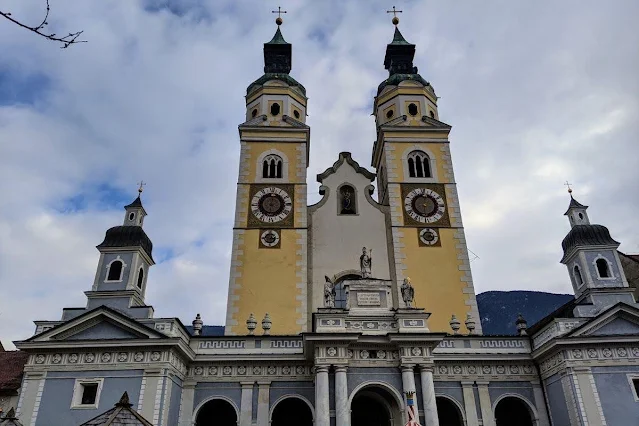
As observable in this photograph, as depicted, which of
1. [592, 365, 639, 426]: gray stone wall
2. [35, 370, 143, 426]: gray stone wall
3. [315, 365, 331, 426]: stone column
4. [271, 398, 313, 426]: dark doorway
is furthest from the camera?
[271, 398, 313, 426]: dark doorway

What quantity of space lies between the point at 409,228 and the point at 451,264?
297 cm

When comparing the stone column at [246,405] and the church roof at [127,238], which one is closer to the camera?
the stone column at [246,405]

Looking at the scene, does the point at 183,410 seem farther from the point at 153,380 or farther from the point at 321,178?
the point at 321,178

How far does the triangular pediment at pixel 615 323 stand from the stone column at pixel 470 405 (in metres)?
4.94

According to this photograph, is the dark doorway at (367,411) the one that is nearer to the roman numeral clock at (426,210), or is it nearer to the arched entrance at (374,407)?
the arched entrance at (374,407)

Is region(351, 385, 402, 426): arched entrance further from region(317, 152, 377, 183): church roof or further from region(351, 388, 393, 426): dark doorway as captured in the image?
region(317, 152, 377, 183): church roof

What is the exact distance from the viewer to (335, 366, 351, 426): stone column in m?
19.2

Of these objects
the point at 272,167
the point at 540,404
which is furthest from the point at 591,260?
the point at 272,167

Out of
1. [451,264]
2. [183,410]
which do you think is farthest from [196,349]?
[451,264]

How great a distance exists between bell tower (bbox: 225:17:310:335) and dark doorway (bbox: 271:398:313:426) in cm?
371

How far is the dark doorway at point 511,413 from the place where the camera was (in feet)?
75.8

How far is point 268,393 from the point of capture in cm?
2148

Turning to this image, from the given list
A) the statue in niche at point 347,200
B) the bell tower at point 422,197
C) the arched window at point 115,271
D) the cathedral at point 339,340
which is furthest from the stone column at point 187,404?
the statue in niche at point 347,200

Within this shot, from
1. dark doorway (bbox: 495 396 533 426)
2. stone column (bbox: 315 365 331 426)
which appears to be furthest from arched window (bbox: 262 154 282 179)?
dark doorway (bbox: 495 396 533 426)
